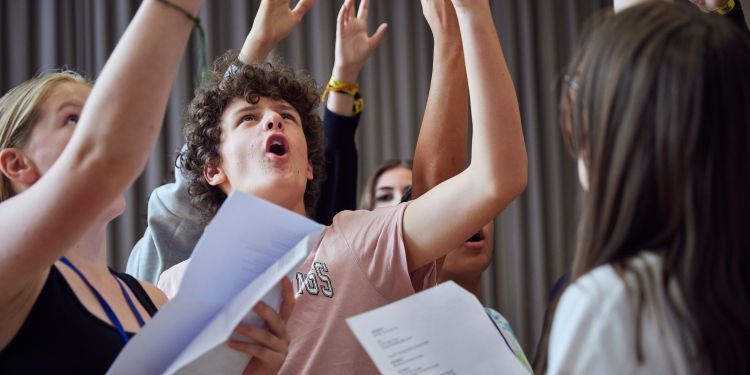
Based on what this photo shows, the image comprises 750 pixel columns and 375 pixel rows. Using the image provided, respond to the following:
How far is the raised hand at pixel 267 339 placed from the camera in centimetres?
102

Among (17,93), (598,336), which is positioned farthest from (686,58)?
(17,93)

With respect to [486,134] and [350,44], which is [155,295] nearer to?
[486,134]

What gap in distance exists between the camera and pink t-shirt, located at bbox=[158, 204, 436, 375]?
1.29 meters

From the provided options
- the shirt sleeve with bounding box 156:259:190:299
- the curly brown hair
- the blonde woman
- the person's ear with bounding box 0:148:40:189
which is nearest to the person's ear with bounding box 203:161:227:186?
the curly brown hair

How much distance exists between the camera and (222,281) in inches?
36.7

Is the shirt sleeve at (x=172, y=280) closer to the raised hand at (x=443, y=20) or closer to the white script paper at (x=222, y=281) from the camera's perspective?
the white script paper at (x=222, y=281)

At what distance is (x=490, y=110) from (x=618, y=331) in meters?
0.55

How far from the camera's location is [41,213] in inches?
31.0

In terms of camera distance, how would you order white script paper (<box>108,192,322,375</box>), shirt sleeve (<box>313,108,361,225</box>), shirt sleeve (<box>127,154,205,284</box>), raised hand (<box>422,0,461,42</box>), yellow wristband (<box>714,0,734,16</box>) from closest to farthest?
white script paper (<box>108,192,322,375</box>) < yellow wristband (<box>714,0,734,16</box>) < raised hand (<box>422,0,461,42</box>) < shirt sleeve (<box>127,154,205,284</box>) < shirt sleeve (<box>313,108,361,225</box>)

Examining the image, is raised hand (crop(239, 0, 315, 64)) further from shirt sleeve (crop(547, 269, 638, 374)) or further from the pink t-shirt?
shirt sleeve (crop(547, 269, 638, 374))

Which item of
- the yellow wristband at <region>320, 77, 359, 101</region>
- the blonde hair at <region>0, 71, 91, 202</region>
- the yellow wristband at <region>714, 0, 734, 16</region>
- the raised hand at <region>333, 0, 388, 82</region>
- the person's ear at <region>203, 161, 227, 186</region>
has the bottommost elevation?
the person's ear at <region>203, 161, 227, 186</region>

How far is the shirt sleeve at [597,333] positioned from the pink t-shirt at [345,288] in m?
0.59

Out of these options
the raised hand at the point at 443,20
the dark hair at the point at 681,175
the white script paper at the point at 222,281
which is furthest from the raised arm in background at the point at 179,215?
the dark hair at the point at 681,175

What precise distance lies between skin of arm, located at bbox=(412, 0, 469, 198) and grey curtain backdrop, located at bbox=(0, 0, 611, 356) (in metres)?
1.37
